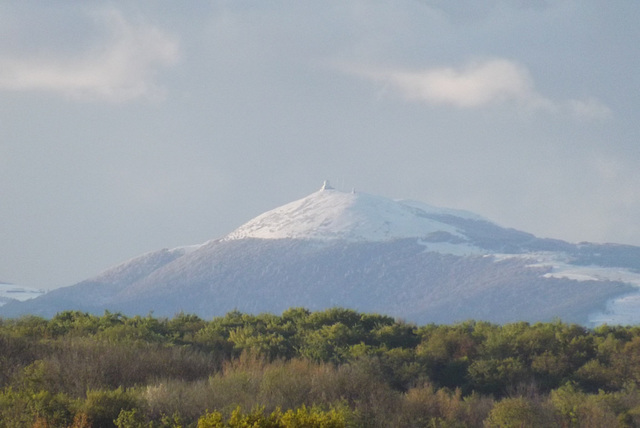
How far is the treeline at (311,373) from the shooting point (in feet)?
34.9

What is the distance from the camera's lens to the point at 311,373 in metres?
13.4

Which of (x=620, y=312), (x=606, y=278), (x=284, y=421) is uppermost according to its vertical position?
(x=606, y=278)

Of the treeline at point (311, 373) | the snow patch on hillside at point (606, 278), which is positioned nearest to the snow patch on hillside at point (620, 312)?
the snow patch on hillside at point (606, 278)

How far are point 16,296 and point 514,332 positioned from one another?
640ft

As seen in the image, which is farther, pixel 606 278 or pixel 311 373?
pixel 606 278

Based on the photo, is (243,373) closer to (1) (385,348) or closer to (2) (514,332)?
(1) (385,348)

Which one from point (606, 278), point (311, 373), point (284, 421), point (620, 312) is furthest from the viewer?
point (606, 278)

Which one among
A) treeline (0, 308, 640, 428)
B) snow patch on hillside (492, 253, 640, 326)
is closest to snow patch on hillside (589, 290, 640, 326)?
snow patch on hillside (492, 253, 640, 326)

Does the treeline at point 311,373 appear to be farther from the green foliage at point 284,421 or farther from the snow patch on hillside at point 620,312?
the snow patch on hillside at point 620,312

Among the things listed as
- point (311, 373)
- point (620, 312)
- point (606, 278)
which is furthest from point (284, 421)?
point (606, 278)

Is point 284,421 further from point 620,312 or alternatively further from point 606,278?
point 606,278

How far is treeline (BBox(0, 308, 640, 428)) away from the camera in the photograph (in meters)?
10.6

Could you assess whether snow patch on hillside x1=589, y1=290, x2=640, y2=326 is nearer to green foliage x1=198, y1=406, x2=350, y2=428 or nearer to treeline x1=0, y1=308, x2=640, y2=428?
treeline x1=0, y1=308, x2=640, y2=428

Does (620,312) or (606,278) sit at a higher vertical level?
(606,278)
